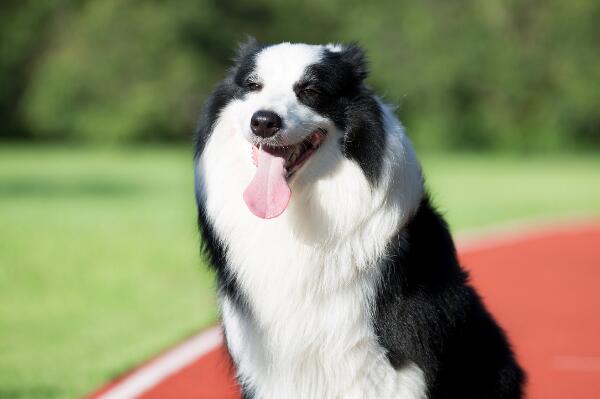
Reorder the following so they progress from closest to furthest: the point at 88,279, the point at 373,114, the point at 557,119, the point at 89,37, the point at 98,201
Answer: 1. the point at 373,114
2. the point at 88,279
3. the point at 98,201
4. the point at 557,119
5. the point at 89,37

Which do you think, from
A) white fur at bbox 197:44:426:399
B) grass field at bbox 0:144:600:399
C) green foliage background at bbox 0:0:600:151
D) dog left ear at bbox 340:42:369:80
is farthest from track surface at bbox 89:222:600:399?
green foliage background at bbox 0:0:600:151

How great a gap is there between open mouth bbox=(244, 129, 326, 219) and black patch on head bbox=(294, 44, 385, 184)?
0.38 ft

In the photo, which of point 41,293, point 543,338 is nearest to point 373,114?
point 543,338

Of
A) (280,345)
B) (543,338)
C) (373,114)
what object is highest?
(373,114)

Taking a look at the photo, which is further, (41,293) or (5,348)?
(41,293)

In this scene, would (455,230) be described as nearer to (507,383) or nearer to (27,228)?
(27,228)

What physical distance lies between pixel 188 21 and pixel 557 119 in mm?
16325

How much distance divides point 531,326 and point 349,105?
4.89 m

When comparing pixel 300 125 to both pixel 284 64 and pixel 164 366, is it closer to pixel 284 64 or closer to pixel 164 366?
pixel 284 64

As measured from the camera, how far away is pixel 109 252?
12461 millimetres

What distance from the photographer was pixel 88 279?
10602mm

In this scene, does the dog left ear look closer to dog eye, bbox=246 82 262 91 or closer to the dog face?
the dog face

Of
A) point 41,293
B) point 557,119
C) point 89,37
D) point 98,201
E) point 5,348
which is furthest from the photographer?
point 89,37

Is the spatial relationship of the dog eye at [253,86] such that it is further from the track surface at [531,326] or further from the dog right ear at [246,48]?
the track surface at [531,326]
